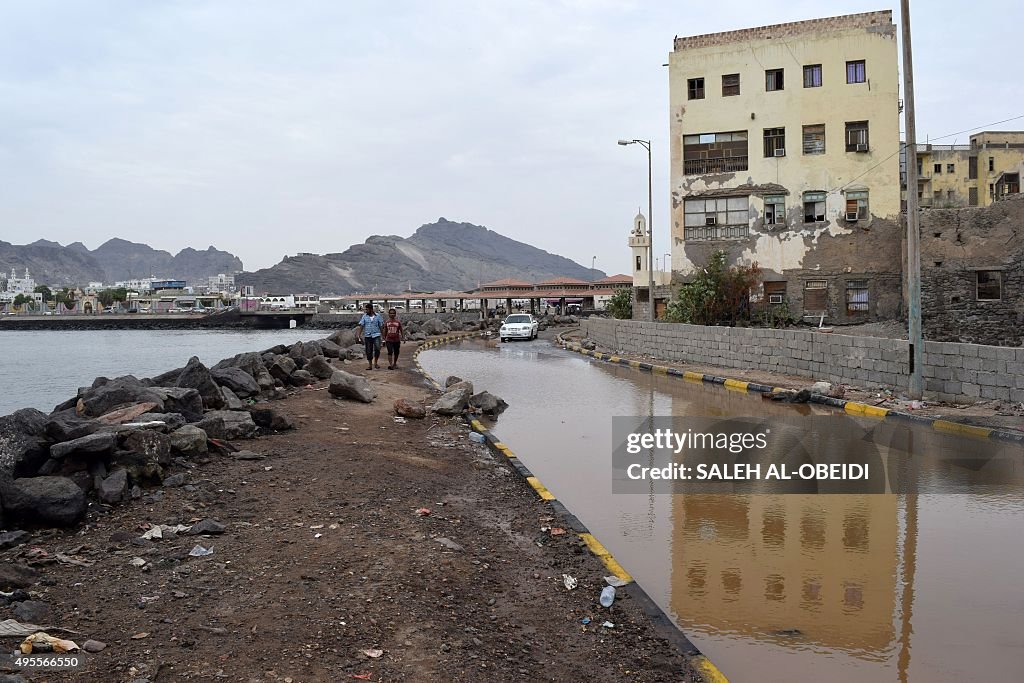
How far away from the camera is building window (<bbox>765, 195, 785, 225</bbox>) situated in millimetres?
37250

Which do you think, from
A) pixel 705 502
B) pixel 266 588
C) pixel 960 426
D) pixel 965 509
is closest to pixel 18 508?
pixel 266 588

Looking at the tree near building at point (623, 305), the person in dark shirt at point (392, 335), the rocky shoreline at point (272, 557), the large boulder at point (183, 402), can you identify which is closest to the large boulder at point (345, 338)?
the person in dark shirt at point (392, 335)

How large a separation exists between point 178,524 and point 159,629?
218 centimetres

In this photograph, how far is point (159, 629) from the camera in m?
4.64

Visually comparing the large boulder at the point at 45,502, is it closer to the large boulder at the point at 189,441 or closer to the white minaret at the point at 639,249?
the large boulder at the point at 189,441

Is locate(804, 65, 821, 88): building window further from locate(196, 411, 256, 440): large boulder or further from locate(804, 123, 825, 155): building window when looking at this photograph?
locate(196, 411, 256, 440): large boulder

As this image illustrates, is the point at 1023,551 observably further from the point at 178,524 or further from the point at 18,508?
the point at 18,508

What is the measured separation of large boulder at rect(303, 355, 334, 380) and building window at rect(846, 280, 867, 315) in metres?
25.5

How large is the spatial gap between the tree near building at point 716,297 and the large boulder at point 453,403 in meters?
19.2

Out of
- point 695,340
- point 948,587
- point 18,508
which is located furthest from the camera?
point 695,340

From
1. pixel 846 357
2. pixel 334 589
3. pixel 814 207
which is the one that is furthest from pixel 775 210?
pixel 334 589

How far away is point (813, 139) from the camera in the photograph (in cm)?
3725

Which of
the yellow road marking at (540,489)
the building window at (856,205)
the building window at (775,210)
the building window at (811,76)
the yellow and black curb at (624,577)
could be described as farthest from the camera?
the building window at (775,210)

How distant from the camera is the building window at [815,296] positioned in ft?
120
